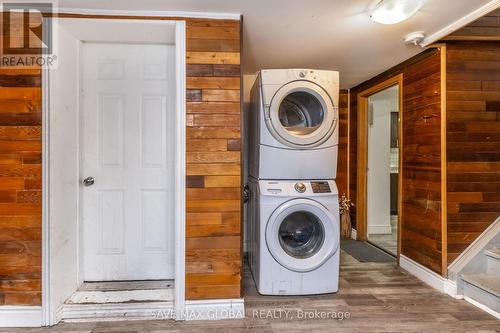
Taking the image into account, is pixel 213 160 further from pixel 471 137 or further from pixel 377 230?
pixel 377 230

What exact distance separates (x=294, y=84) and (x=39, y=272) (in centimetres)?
219

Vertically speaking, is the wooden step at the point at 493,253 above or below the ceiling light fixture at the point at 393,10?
below

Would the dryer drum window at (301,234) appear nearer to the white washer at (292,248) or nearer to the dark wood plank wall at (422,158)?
the white washer at (292,248)

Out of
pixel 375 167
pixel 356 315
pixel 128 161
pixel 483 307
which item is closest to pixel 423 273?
pixel 483 307

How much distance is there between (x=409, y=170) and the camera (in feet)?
9.46

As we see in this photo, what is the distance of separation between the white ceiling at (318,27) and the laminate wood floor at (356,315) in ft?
6.71

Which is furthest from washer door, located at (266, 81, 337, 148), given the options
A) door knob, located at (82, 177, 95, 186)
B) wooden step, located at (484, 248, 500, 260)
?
wooden step, located at (484, 248, 500, 260)

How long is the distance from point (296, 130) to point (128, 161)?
1365 millimetres

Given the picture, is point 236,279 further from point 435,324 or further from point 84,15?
point 84,15

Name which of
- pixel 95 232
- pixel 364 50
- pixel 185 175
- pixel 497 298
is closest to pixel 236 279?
pixel 185 175

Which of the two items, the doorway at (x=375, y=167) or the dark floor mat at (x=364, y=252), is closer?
the dark floor mat at (x=364, y=252)

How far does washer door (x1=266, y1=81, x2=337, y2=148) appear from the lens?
228 cm

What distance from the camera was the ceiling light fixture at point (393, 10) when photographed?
1.76 m

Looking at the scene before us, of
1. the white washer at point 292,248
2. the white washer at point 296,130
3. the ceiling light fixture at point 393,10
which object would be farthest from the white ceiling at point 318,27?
the white washer at point 292,248
